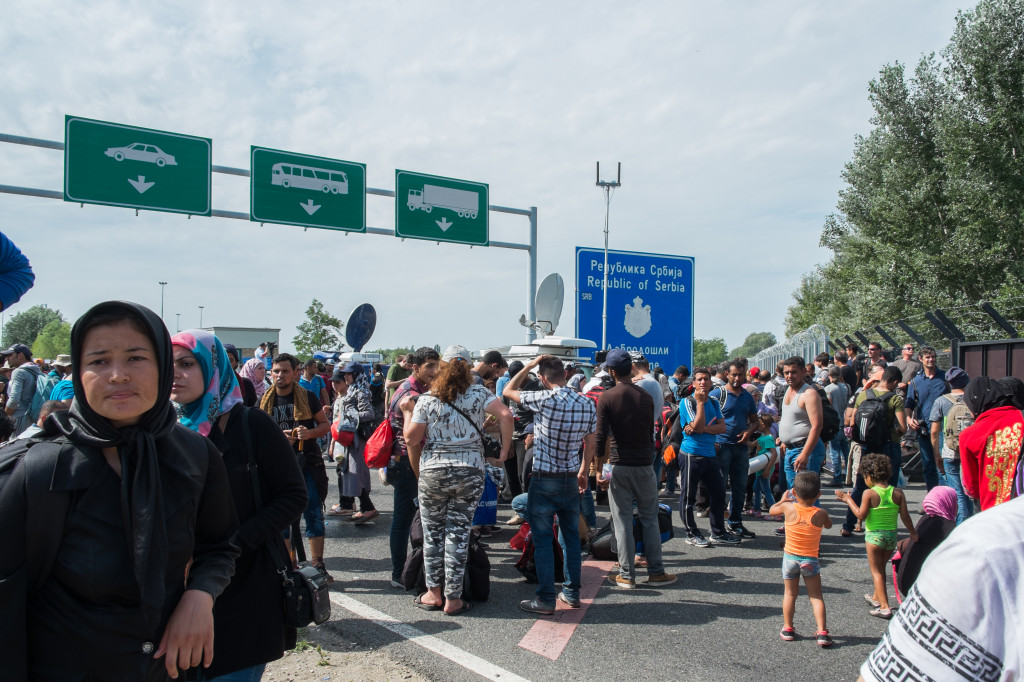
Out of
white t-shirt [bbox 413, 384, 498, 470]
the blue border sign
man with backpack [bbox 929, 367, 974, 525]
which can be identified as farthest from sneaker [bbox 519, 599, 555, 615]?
the blue border sign

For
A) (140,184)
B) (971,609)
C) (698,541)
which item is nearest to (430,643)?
(698,541)

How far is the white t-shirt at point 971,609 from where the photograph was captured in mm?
1001

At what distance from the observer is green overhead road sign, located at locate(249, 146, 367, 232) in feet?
43.0

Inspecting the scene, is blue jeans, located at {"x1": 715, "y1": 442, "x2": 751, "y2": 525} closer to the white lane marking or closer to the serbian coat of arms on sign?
the white lane marking

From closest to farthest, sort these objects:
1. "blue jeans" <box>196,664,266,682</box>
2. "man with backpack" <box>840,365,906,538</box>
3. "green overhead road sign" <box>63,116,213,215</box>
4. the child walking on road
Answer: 1. "blue jeans" <box>196,664,266,682</box>
2. the child walking on road
3. "man with backpack" <box>840,365,906,538</box>
4. "green overhead road sign" <box>63,116,213,215</box>

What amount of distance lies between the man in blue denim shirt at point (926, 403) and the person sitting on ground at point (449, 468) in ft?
22.0

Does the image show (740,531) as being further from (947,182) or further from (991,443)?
(947,182)


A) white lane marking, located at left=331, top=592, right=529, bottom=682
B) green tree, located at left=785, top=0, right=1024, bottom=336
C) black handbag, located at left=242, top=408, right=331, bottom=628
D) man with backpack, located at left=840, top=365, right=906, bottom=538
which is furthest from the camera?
green tree, located at left=785, top=0, right=1024, bottom=336

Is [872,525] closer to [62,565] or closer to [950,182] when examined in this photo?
[62,565]

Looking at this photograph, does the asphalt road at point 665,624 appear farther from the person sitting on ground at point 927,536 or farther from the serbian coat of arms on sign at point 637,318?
the serbian coat of arms on sign at point 637,318

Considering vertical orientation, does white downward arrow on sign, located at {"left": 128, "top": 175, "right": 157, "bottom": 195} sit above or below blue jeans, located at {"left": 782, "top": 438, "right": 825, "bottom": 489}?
above

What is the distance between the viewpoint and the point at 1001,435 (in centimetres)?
473

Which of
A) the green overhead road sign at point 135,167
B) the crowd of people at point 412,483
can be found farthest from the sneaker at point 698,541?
the green overhead road sign at point 135,167

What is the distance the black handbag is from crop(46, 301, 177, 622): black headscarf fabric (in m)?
0.71
